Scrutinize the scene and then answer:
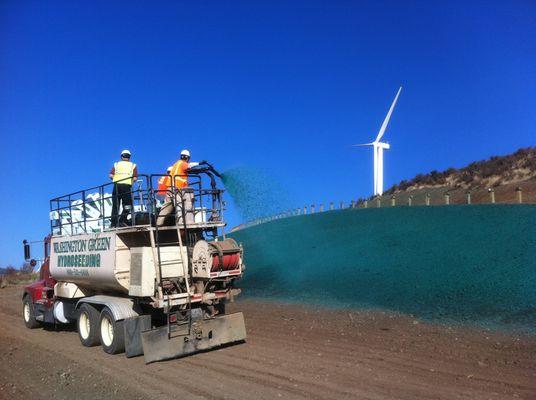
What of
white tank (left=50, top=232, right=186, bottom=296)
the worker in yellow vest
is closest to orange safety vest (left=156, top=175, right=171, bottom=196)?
the worker in yellow vest

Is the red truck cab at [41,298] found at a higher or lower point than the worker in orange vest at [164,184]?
lower

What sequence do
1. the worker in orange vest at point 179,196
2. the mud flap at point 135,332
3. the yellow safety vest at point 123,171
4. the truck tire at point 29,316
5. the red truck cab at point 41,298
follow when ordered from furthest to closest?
the truck tire at point 29,316 → the red truck cab at point 41,298 → the yellow safety vest at point 123,171 → the worker in orange vest at point 179,196 → the mud flap at point 135,332

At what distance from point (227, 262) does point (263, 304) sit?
859 centimetres

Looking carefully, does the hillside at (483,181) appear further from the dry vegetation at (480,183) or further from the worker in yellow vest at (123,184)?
the worker in yellow vest at (123,184)

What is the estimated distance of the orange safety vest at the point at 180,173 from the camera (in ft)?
36.0

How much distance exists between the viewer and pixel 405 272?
59.2 ft

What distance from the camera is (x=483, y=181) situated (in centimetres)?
4381

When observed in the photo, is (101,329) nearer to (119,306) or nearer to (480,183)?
(119,306)

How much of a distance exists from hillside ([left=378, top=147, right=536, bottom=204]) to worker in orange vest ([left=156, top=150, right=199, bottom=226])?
2656 centimetres

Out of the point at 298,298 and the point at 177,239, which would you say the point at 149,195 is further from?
the point at 298,298

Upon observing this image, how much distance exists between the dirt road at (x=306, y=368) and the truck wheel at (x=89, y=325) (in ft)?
0.77

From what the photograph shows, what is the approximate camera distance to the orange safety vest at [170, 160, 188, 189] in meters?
11.0

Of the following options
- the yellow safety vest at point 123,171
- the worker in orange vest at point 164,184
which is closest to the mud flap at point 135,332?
the worker in orange vest at point 164,184

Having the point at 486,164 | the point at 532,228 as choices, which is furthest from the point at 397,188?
the point at 532,228
